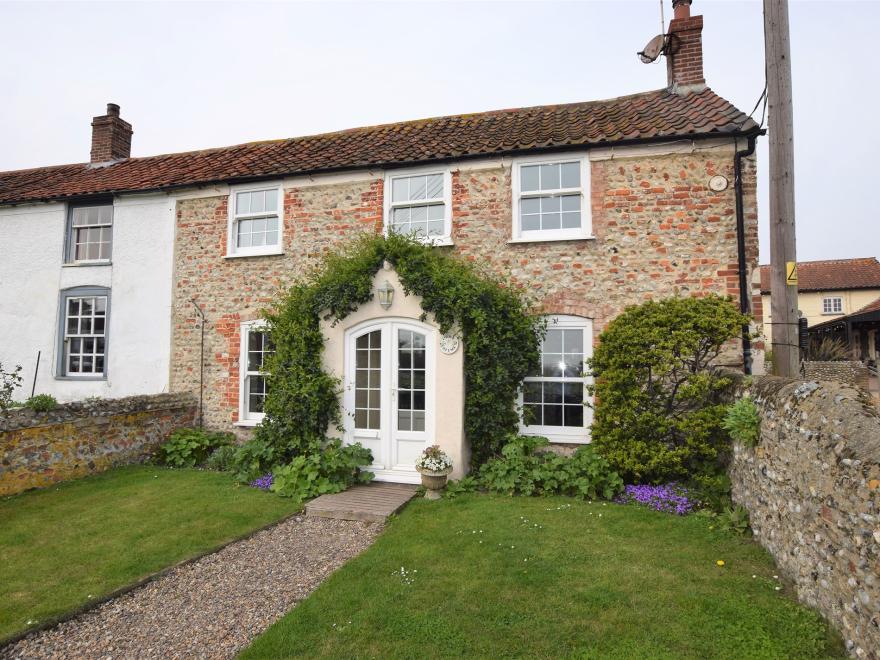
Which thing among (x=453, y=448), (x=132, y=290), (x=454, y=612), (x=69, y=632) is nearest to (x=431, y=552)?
(x=454, y=612)

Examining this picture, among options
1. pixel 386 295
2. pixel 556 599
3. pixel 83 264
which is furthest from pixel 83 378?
pixel 556 599

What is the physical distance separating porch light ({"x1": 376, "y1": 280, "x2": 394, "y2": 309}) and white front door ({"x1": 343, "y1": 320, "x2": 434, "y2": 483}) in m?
0.34

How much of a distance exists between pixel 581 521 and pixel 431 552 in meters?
2.04

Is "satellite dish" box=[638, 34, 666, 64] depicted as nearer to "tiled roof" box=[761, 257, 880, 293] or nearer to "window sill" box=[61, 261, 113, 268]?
"window sill" box=[61, 261, 113, 268]

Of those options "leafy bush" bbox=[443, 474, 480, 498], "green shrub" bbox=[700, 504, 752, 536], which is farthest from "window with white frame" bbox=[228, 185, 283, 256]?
"green shrub" bbox=[700, 504, 752, 536]

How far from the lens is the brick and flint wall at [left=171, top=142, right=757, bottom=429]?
26.9 feet

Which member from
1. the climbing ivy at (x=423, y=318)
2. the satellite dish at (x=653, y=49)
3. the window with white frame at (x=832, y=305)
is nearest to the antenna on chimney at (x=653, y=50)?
the satellite dish at (x=653, y=49)

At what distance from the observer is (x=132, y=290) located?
37.5ft

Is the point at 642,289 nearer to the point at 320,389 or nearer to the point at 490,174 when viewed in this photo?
the point at 490,174

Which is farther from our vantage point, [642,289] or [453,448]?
[642,289]

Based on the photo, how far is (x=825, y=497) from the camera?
373 centimetres

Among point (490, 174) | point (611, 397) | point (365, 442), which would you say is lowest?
point (365, 442)

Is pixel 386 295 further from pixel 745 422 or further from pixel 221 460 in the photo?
pixel 745 422

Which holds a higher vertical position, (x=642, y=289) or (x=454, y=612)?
(x=642, y=289)
